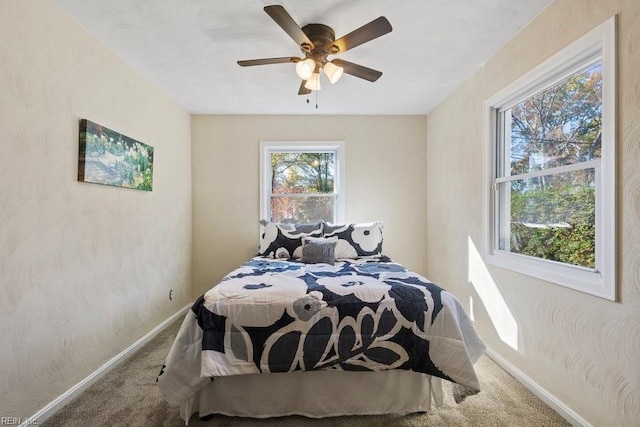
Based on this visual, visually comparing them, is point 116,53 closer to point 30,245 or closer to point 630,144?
point 30,245

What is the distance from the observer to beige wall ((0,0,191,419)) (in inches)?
60.2

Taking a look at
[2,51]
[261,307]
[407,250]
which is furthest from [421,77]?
[2,51]

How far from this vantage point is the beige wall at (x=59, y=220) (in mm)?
1529

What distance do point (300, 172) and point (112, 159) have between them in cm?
209

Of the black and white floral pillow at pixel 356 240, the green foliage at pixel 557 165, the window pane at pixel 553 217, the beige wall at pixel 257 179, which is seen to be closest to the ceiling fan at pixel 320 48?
the green foliage at pixel 557 165

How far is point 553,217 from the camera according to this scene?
1921mm

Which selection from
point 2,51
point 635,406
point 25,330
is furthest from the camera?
point 25,330

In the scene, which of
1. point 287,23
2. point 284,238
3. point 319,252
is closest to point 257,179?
point 284,238

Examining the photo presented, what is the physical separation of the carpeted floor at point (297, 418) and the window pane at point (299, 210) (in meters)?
2.22

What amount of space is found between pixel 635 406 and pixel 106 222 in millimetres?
3229

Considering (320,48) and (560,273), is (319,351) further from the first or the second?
(320,48)

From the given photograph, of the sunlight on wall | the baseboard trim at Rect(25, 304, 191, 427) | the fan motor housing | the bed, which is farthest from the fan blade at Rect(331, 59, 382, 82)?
the baseboard trim at Rect(25, 304, 191, 427)

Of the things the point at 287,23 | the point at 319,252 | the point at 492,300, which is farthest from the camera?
the point at 319,252

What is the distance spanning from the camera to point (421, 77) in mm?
2756
